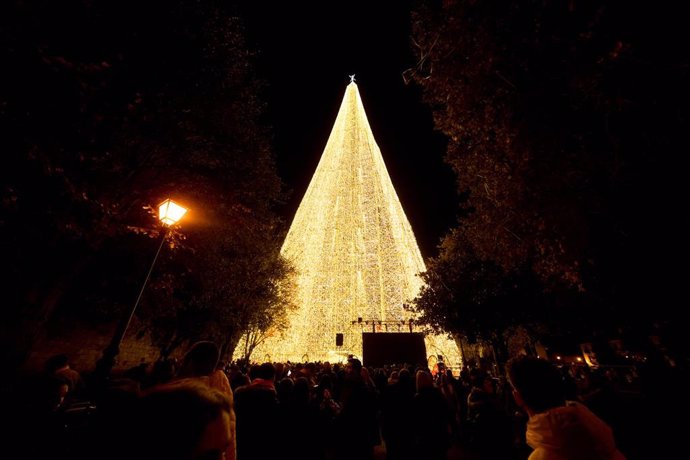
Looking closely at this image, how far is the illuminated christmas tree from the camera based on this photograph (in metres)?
24.3

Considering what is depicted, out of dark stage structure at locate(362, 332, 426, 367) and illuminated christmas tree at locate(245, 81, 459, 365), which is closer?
dark stage structure at locate(362, 332, 426, 367)

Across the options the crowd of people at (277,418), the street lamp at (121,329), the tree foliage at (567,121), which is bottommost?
the crowd of people at (277,418)

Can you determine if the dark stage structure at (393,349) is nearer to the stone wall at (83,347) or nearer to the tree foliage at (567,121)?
the tree foliage at (567,121)

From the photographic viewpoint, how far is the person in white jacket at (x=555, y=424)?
6.05ft

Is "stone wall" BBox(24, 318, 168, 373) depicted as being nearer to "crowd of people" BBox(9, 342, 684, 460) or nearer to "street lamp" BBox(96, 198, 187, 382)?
"crowd of people" BBox(9, 342, 684, 460)

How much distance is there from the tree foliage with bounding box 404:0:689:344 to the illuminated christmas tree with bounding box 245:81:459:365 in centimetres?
1642

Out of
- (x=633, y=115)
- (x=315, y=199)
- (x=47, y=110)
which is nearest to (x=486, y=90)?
(x=633, y=115)

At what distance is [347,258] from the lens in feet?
85.8

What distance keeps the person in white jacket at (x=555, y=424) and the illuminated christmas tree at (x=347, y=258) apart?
2187 centimetres

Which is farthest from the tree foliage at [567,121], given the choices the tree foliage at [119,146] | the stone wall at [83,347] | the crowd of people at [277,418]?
the stone wall at [83,347]

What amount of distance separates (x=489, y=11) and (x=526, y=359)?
6930mm

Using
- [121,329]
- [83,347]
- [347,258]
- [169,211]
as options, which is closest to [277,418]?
[121,329]

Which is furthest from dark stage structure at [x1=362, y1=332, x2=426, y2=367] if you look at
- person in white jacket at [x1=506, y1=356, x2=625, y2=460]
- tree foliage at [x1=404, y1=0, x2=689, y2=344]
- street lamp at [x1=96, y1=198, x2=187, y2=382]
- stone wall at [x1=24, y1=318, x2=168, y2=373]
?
person in white jacket at [x1=506, y1=356, x2=625, y2=460]

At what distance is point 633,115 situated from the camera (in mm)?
5516
